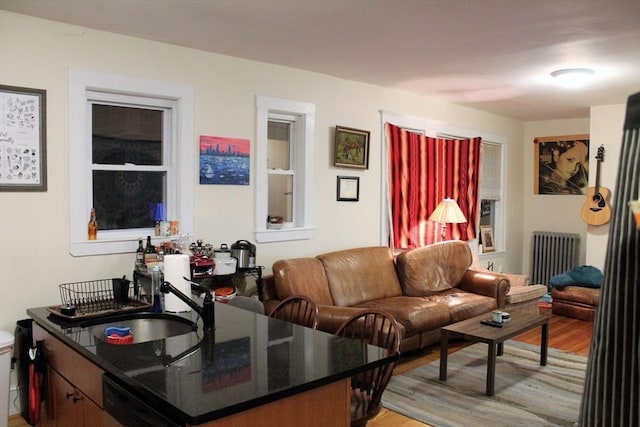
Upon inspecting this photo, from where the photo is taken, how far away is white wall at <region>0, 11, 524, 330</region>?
3197 mm

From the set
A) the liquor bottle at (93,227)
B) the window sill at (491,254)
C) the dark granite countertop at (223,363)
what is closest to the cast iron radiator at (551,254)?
the window sill at (491,254)

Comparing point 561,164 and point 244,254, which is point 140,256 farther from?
point 561,164

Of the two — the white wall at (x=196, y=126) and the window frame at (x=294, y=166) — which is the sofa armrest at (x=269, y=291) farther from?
the window frame at (x=294, y=166)

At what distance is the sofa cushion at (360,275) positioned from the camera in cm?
463

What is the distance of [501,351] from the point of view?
4688mm

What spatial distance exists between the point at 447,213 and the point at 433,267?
76cm

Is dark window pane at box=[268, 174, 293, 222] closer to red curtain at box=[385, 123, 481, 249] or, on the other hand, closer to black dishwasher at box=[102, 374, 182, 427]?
red curtain at box=[385, 123, 481, 249]

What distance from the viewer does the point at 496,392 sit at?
12.5ft

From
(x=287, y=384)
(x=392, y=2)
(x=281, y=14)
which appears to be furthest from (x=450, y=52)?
(x=287, y=384)

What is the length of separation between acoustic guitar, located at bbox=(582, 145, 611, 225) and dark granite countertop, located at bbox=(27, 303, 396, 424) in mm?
5409

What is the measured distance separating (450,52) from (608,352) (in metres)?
3.69

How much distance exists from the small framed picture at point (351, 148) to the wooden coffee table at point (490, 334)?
1833mm

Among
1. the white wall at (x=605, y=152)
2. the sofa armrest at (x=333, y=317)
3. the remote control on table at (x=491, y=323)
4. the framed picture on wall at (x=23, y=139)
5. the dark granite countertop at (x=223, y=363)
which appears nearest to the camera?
the dark granite countertop at (x=223, y=363)

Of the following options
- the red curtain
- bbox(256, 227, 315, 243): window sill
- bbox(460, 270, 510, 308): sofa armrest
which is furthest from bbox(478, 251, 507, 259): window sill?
bbox(256, 227, 315, 243): window sill
